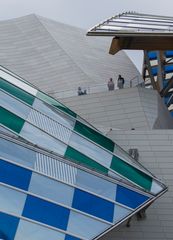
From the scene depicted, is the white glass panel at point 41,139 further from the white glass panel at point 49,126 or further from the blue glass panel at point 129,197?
the blue glass panel at point 129,197

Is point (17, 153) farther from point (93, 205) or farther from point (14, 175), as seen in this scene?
point (93, 205)

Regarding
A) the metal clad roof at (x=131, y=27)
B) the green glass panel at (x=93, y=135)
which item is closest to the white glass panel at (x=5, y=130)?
the green glass panel at (x=93, y=135)

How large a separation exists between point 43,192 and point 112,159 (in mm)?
A: 3941

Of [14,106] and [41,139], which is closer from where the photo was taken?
[41,139]

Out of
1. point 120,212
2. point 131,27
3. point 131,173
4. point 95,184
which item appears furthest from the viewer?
point 131,27

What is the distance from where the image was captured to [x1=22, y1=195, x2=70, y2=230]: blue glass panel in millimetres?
16344

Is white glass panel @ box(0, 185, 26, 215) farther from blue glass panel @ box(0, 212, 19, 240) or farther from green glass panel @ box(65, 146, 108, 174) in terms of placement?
green glass panel @ box(65, 146, 108, 174)

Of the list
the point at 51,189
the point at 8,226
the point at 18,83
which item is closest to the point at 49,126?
the point at 18,83

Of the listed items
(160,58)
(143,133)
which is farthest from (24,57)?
(143,133)

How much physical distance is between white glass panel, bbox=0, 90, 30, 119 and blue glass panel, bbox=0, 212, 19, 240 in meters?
4.04

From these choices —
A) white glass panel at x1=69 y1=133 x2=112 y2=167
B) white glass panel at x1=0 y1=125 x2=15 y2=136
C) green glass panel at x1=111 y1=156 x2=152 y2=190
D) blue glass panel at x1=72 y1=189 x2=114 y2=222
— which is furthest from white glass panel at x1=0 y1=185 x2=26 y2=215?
green glass panel at x1=111 y1=156 x2=152 y2=190

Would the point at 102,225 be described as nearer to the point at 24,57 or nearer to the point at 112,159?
the point at 112,159

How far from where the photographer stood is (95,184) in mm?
18125

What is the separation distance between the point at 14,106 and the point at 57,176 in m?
2.91
